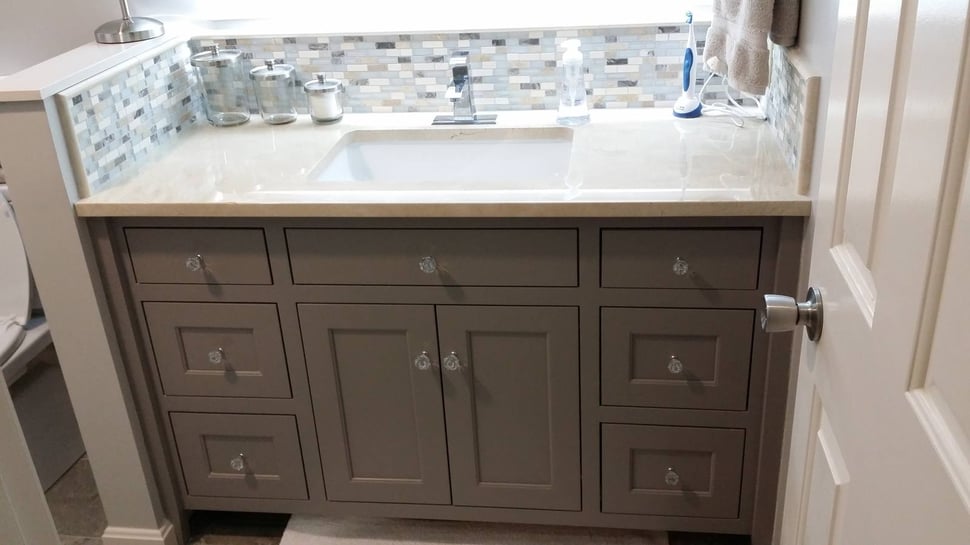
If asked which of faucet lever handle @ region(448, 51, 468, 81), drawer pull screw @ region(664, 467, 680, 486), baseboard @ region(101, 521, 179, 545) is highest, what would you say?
faucet lever handle @ region(448, 51, 468, 81)

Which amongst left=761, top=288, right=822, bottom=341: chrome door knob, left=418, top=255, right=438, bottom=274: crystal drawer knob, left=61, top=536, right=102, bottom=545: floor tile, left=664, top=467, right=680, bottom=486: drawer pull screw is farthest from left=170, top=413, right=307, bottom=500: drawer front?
left=761, top=288, right=822, bottom=341: chrome door knob

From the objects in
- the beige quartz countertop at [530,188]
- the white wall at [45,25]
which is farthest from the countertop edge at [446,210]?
the white wall at [45,25]

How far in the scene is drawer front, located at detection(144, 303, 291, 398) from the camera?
6.06ft

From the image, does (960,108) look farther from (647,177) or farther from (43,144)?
(43,144)

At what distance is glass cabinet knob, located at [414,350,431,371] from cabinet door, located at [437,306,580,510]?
1.4 inches

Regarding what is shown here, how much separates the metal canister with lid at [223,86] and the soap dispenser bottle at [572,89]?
2.48 ft

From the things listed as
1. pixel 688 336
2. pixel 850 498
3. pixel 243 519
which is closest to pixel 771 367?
pixel 688 336

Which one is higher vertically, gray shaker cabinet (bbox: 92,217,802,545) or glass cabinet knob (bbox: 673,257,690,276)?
glass cabinet knob (bbox: 673,257,690,276)

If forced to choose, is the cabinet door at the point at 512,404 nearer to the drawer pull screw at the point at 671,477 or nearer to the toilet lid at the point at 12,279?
the drawer pull screw at the point at 671,477

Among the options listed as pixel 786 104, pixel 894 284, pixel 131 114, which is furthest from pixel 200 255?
pixel 894 284

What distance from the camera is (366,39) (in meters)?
2.11

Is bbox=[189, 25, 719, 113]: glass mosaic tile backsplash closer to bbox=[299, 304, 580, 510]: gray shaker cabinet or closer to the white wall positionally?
the white wall

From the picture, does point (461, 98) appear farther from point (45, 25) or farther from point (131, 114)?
point (45, 25)

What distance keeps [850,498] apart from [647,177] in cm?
89
